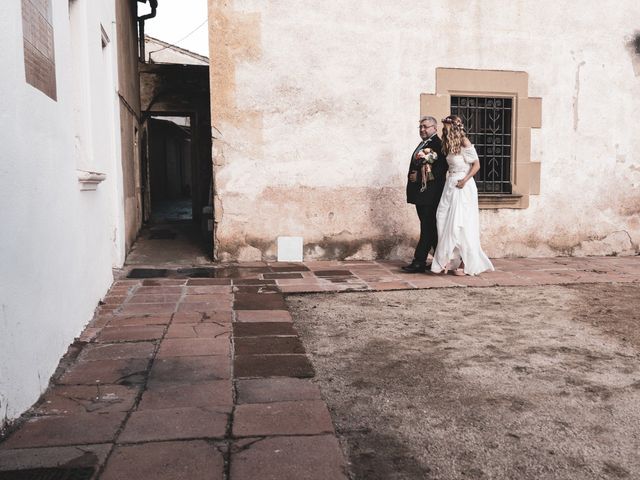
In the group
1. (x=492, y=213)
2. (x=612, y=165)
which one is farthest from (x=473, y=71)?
(x=612, y=165)

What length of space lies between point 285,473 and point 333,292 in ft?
11.2

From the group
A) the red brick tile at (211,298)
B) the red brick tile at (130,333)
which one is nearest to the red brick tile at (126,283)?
the red brick tile at (211,298)

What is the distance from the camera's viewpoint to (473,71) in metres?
7.68

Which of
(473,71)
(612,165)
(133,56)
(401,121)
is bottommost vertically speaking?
(612,165)

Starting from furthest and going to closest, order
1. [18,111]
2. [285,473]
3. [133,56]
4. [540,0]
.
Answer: [133,56] → [540,0] → [18,111] → [285,473]

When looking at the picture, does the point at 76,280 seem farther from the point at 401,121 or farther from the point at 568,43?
the point at 568,43

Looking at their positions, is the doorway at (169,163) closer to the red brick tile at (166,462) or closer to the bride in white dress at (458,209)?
the bride in white dress at (458,209)

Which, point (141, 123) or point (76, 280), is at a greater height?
point (141, 123)

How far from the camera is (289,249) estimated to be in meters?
7.38

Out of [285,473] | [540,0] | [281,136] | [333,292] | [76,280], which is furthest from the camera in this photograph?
[540,0]

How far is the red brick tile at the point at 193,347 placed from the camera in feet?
11.6

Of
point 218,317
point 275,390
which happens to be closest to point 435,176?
point 218,317

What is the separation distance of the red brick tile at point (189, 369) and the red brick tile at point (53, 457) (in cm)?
77

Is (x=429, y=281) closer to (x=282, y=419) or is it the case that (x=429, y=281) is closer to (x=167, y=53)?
(x=282, y=419)
